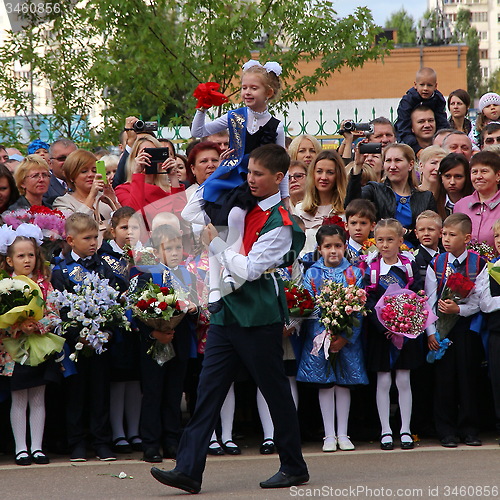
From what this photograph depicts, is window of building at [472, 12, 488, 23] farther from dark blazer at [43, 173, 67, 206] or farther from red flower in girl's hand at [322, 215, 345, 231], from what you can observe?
red flower in girl's hand at [322, 215, 345, 231]

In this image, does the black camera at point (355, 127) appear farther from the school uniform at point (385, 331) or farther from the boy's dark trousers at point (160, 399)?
the boy's dark trousers at point (160, 399)

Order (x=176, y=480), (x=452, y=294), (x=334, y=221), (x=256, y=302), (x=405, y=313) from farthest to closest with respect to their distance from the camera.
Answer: (x=334, y=221) < (x=452, y=294) < (x=405, y=313) < (x=256, y=302) < (x=176, y=480)

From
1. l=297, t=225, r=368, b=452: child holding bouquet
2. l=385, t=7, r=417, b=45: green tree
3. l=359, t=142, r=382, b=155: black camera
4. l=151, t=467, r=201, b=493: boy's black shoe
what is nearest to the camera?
l=151, t=467, r=201, b=493: boy's black shoe

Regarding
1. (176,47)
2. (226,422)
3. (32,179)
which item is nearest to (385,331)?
Answer: (226,422)

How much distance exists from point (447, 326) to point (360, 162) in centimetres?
187

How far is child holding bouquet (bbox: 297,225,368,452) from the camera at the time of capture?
7.73 meters

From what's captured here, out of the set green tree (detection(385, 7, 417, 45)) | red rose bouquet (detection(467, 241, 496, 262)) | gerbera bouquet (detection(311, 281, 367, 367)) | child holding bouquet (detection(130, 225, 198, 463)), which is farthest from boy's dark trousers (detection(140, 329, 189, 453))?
green tree (detection(385, 7, 417, 45))

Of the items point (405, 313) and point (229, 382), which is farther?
point (405, 313)

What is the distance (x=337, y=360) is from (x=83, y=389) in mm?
2096

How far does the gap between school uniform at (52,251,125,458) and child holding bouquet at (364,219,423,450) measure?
2.20 m

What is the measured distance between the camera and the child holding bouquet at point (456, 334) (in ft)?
25.9

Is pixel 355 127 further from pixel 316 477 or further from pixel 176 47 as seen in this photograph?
pixel 316 477

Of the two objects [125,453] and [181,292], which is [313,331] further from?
[125,453]

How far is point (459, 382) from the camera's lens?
26.2ft
